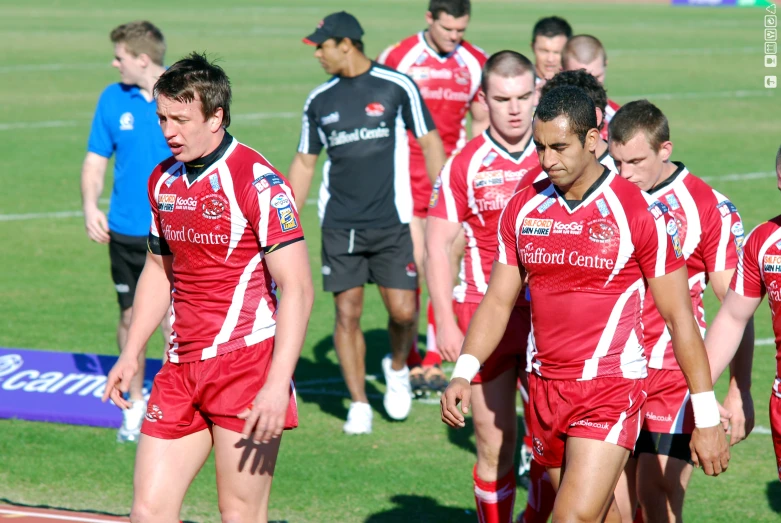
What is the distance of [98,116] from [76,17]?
3465 centimetres

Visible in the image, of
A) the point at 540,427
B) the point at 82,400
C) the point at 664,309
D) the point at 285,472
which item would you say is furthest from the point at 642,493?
the point at 82,400

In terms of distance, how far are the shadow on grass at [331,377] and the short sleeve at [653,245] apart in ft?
13.1

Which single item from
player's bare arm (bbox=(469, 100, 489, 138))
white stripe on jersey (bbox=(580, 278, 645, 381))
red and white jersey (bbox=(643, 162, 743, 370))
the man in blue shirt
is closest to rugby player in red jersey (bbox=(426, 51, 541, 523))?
red and white jersey (bbox=(643, 162, 743, 370))

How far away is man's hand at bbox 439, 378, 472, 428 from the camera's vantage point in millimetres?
4934

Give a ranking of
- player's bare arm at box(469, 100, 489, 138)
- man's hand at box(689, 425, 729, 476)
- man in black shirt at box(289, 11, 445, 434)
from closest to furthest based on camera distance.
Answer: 1. man's hand at box(689, 425, 729, 476)
2. man in black shirt at box(289, 11, 445, 434)
3. player's bare arm at box(469, 100, 489, 138)

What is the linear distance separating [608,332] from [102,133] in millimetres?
4591

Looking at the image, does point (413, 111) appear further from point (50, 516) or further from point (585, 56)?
point (50, 516)

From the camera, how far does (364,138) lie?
853cm

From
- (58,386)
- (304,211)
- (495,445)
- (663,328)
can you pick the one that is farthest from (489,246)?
(304,211)

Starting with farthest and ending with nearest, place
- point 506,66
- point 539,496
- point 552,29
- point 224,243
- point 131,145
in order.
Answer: point 552,29 < point 131,145 < point 506,66 < point 539,496 < point 224,243

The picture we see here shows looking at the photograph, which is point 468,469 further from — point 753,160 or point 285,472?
point 753,160

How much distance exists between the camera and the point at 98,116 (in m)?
8.23

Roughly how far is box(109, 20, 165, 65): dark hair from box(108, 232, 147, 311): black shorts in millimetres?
1285

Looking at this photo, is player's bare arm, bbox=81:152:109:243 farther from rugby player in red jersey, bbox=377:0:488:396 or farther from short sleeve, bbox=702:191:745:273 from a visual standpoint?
short sleeve, bbox=702:191:745:273
